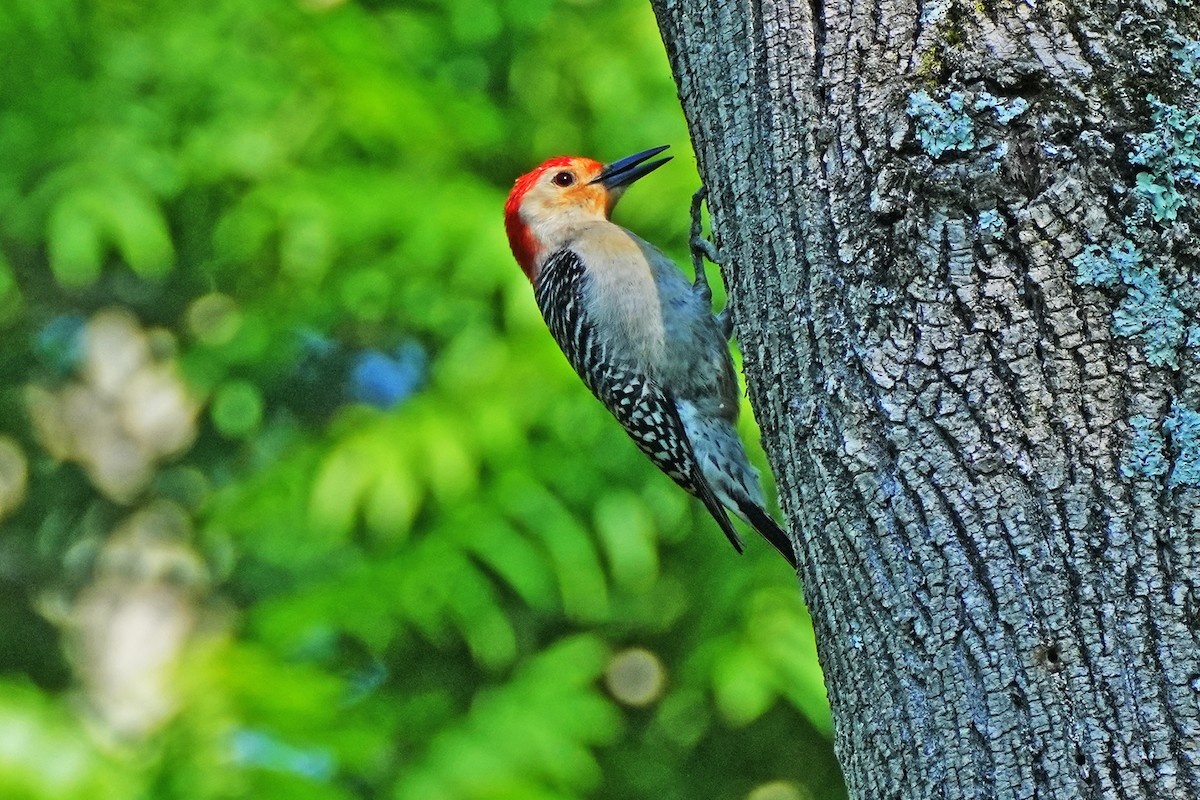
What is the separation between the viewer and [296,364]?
729 cm

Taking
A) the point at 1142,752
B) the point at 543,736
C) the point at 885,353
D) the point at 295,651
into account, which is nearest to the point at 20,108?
the point at 295,651

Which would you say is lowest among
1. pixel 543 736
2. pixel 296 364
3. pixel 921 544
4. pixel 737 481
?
pixel 921 544

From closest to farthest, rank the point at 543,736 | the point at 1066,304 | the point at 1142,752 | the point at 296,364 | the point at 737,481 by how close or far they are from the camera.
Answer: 1. the point at 1142,752
2. the point at 1066,304
3. the point at 737,481
4. the point at 543,736
5. the point at 296,364

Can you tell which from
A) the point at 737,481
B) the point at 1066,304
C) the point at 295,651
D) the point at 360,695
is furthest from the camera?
the point at 360,695

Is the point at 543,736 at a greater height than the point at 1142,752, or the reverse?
the point at 543,736

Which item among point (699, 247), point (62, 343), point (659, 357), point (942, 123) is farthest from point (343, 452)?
point (942, 123)

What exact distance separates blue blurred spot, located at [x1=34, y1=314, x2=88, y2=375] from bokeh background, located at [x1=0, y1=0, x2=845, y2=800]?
0.04m

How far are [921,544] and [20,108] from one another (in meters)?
6.10

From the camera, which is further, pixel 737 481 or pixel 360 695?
pixel 360 695

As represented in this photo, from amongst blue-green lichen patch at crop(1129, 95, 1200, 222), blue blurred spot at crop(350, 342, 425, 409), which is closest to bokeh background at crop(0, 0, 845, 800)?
blue blurred spot at crop(350, 342, 425, 409)

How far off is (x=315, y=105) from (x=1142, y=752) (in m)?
5.09

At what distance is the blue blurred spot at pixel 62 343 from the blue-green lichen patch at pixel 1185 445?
6.90 metres

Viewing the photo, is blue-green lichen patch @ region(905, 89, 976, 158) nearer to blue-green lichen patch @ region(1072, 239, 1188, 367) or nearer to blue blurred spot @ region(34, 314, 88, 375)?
blue-green lichen patch @ region(1072, 239, 1188, 367)

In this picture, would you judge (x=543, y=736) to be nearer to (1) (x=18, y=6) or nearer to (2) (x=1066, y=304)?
(2) (x=1066, y=304)
